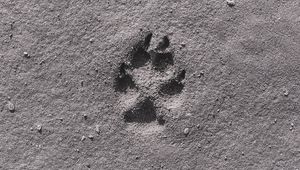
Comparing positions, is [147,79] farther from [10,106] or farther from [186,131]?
[10,106]

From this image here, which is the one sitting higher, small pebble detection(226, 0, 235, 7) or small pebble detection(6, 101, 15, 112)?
small pebble detection(226, 0, 235, 7)

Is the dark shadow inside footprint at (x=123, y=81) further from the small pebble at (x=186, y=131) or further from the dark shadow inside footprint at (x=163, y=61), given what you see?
the small pebble at (x=186, y=131)

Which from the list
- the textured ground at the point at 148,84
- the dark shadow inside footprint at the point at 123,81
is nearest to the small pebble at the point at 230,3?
the textured ground at the point at 148,84

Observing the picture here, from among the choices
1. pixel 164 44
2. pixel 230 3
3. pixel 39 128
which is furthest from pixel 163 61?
pixel 39 128

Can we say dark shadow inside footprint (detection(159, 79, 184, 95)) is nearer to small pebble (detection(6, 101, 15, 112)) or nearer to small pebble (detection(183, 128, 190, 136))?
small pebble (detection(183, 128, 190, 136))

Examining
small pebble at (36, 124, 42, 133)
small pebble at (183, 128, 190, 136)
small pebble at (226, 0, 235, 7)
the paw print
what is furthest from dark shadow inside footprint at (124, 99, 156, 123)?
small pebble at (226, 0, 235, 7)

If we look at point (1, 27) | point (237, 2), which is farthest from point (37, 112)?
point (237, 2)

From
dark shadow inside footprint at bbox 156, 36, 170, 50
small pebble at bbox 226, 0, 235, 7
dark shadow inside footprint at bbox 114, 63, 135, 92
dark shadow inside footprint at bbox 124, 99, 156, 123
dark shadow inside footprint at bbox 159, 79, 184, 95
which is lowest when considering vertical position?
dark shadow inside footprint at bbox 124, 99, 156, 123

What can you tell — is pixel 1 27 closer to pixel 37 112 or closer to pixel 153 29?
pixel 37 112
